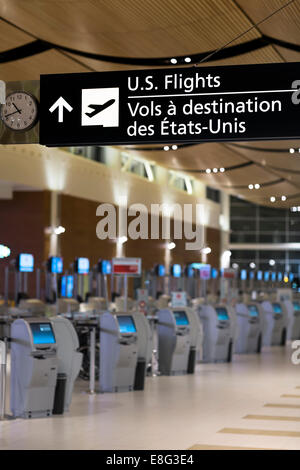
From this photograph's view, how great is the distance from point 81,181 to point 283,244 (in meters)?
22.9

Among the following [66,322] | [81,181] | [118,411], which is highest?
[81,181]

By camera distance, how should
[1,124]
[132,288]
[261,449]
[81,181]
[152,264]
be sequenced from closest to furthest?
[261,449]
[1,124]
[81,181]
[132,288]
[152,264]

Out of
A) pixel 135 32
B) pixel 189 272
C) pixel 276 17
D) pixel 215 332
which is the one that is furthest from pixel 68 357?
pixel 189 272

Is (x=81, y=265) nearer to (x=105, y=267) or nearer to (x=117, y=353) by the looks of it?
(x=105, y=267)

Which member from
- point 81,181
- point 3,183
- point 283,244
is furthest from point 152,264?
point 283,244

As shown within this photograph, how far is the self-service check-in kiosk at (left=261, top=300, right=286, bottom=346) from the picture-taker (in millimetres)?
21297

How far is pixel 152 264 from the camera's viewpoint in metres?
31.5

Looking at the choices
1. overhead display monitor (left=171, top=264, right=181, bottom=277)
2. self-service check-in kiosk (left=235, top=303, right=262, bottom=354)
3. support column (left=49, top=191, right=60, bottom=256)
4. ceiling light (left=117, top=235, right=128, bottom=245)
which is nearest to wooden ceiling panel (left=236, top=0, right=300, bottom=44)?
self-service check-in kiosk (left=235, top=303, right=262, bottom=354)

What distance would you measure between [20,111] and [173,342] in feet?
22.5

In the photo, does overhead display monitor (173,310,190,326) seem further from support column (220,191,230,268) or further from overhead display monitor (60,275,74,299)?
support column (220,191,230,268)

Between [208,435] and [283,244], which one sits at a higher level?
[283,244]

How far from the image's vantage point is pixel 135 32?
12.6 m

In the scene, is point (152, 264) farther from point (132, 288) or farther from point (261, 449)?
point (261, 449)
